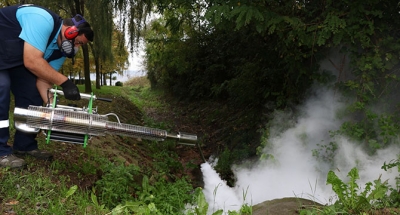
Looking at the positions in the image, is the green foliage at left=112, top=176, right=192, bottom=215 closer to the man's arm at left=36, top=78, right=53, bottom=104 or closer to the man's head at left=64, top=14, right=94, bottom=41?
the man's arm at left=36, top=78, right=53, bottom=104

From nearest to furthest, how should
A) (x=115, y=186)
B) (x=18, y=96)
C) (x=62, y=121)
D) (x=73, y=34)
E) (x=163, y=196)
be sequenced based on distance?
1. (x=62, y=121)
2. (x=73, y=34)
3. (x=18, y=96)
4. (x=115, y=186)
5. (x=163, y=196)

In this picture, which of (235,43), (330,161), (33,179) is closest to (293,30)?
(330,161)

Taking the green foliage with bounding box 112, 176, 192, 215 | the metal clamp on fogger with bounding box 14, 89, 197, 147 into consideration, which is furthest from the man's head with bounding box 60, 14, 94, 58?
the green foliage with bounding box 112, 176, 192, 215

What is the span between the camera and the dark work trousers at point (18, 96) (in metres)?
3.50

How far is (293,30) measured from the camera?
15.9 ft

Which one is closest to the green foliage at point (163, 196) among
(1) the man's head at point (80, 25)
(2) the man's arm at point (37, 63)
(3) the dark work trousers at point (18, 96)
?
(3) the dark work trousers at point (18, 96)

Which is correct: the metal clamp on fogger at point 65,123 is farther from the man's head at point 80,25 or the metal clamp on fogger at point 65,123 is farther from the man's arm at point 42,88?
the man's head at point 80,25

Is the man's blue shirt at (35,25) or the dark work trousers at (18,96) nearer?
the man's blue shirt at (35,25)

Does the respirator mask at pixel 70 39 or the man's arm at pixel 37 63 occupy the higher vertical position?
the respirator mask at pixel 70 39

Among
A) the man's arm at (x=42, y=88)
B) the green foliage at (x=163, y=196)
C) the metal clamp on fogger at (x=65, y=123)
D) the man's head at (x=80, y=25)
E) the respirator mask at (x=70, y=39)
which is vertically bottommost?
the green foliage at (x=163, y=196)

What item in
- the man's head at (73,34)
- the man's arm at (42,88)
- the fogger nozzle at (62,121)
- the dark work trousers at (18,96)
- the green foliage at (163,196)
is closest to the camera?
the fogger nozzle at (62,121)

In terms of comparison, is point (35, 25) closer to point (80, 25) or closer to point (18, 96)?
point (80, 25)

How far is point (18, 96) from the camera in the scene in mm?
3934

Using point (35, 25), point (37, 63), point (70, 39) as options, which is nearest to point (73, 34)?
point (70, 39)
